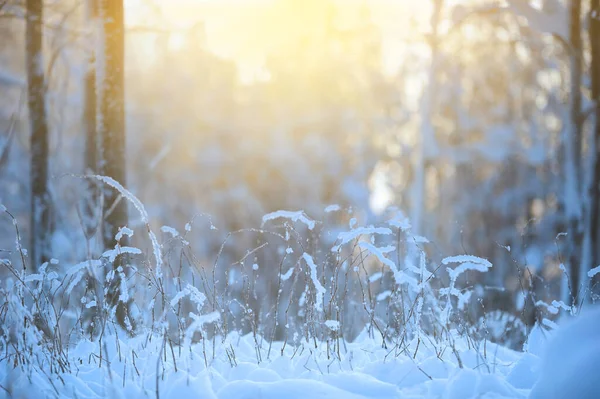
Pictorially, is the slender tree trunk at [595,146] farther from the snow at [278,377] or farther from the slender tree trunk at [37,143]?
the slender tree trunk at [37,143]

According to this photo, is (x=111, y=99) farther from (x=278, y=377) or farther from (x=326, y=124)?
(x=326, y=124)

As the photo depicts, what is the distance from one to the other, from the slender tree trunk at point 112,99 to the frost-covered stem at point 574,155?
A: 507 cm

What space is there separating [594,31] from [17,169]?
10.8 m

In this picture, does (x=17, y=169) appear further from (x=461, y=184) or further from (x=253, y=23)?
(x=461, y=184)

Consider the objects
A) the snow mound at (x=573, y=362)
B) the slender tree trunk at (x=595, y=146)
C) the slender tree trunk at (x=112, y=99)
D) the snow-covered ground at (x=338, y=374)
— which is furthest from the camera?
the slender tree trunk at (x=595, y=146)

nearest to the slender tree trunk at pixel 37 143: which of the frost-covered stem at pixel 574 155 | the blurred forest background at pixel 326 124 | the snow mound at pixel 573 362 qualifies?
the snow mound at pixel 573 362

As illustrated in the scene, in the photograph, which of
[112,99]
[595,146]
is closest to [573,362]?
[112,99]

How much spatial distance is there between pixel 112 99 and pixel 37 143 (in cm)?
222

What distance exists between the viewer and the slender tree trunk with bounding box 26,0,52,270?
19.3 feet

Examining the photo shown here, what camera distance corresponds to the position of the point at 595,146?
20.9 ft

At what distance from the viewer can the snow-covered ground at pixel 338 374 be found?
2.26 metres

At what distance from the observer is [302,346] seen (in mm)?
3225

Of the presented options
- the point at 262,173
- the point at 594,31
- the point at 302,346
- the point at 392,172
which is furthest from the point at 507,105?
the point at 302,346

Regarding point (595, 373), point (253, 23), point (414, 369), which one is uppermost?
point (253, 23)
